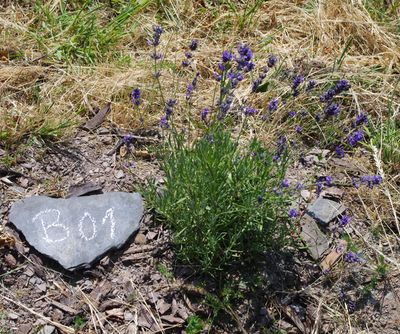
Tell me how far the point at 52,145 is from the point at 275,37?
1940 mm

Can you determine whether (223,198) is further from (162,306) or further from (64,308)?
(64,308)

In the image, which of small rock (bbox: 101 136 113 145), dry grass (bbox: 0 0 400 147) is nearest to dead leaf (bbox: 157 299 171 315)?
small rock (bbox: 101 136 113 145)

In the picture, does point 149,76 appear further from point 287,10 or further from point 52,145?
point 287,10

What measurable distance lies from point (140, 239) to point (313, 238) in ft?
3.06

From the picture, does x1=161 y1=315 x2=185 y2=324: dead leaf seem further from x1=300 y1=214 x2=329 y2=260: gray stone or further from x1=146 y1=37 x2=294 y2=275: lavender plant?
x1=300 y1=214 x2=329 y2=260: gray stone

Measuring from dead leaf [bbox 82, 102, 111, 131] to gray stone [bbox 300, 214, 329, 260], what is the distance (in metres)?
1.40

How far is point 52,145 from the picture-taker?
155 inches

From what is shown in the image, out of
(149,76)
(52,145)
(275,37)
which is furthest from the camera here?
(275,37)

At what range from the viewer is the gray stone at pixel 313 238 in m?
3.54

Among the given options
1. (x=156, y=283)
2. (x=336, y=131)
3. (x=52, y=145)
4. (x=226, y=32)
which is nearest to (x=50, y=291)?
(x=156, y=283)

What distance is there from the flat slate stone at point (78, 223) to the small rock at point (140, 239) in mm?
48

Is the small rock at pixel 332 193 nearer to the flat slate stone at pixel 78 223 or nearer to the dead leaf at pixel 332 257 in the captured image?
the dead leaf at pixel 332 257

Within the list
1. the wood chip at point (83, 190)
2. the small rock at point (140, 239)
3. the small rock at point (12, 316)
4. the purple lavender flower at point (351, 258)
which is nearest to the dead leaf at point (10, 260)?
the small rock at point (12, 316)

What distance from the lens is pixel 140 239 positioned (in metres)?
3.51
